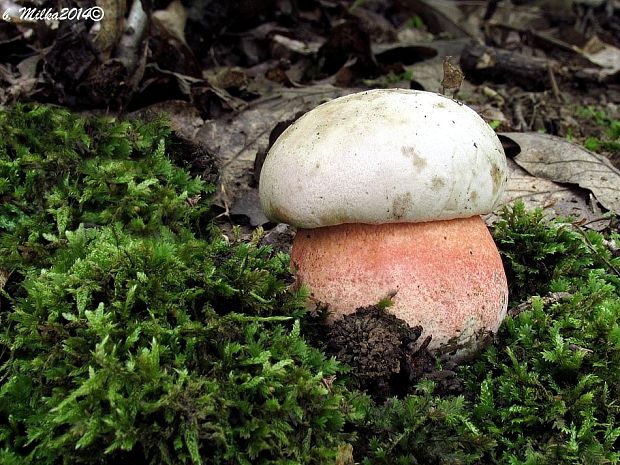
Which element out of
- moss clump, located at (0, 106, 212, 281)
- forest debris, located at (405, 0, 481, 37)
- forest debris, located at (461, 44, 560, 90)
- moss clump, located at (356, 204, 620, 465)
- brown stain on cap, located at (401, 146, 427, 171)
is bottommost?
forest debris, located at (405, 0, 481, 37)

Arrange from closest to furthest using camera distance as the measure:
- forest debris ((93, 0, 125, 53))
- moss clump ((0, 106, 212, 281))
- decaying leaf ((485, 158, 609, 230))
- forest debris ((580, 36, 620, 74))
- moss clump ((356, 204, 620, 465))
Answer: moss clump ((356, 204, 620, 465))
moss clump ((0, 106, 212, 281))
decaying leaf ((485, 158, 609, 230))
forest debris ((93, 0, 125, 53))
forest debris ((580, 36, 620, 74))

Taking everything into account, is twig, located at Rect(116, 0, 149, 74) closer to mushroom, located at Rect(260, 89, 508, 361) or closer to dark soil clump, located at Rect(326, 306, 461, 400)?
mushroom, located at Rect(260, 89, 508, 361)

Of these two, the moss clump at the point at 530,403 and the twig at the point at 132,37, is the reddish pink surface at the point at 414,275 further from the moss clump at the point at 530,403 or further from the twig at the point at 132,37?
the twig at the point at 132,37

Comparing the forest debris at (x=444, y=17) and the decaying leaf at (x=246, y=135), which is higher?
the decaying leaf at (x=246, y=135)

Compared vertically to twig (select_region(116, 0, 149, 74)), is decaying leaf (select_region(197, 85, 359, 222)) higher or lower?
lower

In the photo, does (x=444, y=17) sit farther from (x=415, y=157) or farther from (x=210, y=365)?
(x=210, y=365)

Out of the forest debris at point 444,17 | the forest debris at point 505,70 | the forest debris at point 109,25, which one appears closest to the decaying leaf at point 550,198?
the forest debris at point 505,70

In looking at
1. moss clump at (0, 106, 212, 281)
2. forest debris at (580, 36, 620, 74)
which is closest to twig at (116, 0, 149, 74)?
moss clump at (0, 106, 212, 281)

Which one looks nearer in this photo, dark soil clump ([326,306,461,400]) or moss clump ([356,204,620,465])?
moss clump ([356,204,620,465])
